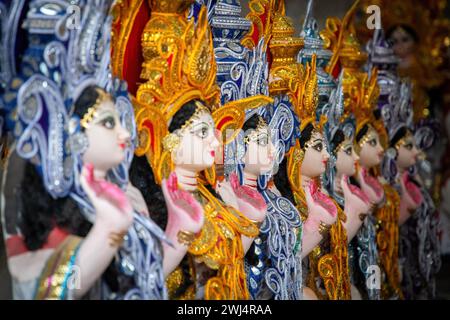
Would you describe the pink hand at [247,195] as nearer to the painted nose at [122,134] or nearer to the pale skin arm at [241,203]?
the pale skin arm at [241,203]

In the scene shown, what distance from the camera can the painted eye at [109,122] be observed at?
415 centimetres

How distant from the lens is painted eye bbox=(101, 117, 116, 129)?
415cm

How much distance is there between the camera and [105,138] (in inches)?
163

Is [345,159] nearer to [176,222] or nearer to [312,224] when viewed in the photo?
[312,224]

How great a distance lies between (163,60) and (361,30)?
4173 mm

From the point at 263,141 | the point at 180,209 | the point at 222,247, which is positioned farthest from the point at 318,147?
the point at 180,209

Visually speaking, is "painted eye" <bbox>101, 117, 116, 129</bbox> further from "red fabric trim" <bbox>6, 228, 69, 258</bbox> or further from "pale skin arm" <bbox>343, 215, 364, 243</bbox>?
"pale skin arm" <bbox>343, 215, 364, 243</bbox>

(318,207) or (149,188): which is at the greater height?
(149,188)

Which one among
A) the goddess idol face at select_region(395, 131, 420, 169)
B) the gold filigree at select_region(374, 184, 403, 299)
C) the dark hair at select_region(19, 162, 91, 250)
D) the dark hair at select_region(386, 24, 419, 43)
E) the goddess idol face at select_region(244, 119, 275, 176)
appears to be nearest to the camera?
the dark hair at select_region(19, 162, 91, 250)

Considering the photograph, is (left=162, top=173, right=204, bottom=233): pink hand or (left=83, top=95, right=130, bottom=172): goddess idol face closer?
(left=83, top=95, right=130, bottom=172): goddess idol face

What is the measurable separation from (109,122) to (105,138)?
62 millimetres

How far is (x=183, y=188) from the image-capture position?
15.5ft

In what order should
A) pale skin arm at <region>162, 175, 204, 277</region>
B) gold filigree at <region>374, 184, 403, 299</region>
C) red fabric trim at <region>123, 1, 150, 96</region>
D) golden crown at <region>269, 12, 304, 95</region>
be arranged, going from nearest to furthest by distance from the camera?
pale skin arm at <region>162, 175, 204, 277</region> < red fabric trim at <region>123, 1, 150, 96</region> < golden crown at <region>269, 12, 304, 95</region> < gold filigree at <region>374, 184, 403, 299</region>

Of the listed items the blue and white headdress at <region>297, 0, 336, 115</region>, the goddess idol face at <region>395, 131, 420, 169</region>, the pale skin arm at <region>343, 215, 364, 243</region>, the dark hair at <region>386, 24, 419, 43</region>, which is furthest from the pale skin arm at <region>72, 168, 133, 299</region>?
the dark hair at <region>386, 24, 419, 43</region>
